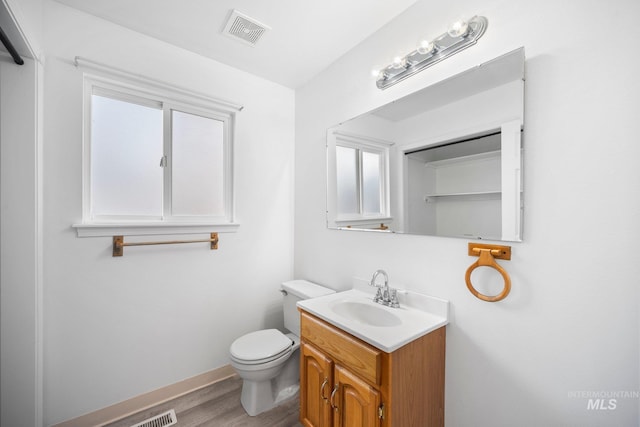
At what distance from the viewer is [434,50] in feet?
4.26

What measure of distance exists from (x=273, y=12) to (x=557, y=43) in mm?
1450

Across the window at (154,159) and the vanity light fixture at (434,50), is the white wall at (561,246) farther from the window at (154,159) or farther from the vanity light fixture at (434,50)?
the window at (154,159)

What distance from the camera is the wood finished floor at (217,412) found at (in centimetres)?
159

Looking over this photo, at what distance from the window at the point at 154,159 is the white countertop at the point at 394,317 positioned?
1.10m

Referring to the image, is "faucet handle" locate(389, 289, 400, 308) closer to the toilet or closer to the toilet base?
the toilet

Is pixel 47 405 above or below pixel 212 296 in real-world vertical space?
below

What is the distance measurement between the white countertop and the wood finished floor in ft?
2.62

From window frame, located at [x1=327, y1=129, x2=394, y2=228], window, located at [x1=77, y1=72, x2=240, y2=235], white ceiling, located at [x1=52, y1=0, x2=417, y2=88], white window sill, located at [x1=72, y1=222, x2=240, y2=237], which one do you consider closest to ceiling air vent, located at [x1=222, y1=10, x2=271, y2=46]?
white ceiling, located at [x1=52, y1=0, x2=417, y2=88]

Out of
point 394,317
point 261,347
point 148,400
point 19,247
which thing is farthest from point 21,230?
point 394,317

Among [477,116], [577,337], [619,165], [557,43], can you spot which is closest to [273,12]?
[477,116]

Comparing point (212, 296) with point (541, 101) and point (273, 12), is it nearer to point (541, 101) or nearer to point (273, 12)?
point (273, 12)

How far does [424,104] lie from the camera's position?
54.6 inches

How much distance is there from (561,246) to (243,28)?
209cm

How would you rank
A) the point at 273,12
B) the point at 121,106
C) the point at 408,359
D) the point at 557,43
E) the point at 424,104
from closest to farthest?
1. the point at 557,43
2. the point at 408,359
3. the point at 424,104
4. the point at 273,12
5. the point at 121,106
